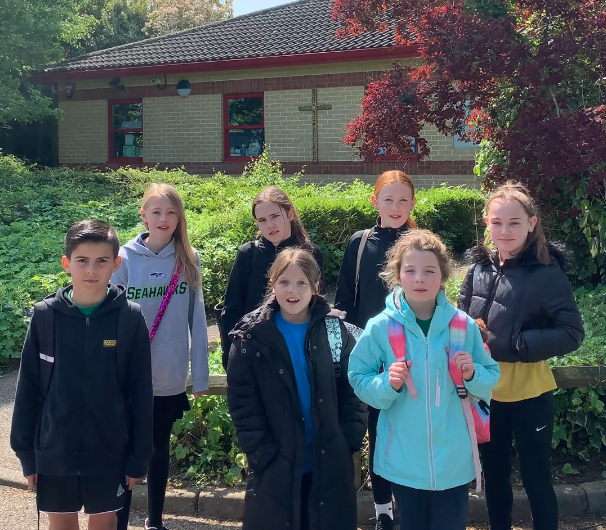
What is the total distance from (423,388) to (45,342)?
5.24ft

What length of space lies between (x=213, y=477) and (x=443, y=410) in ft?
6.89

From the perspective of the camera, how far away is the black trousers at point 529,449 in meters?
3.32

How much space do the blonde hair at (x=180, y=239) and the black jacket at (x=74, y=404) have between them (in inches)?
28.4

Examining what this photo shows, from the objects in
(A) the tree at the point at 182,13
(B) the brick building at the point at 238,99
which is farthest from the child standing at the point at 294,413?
(A) the tree at the point at 182,13

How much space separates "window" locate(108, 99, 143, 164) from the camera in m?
19.5

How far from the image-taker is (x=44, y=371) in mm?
2986

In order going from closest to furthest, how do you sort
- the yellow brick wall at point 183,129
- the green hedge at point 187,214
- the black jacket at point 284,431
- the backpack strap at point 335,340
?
the black jacket at point 284,431
the backpack strap at point 335,340
the green hedge at point 187,214
the yellow brick wall at point 183,129

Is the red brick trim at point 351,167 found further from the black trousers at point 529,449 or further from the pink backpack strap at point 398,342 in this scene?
the pink backpack strap at point 398,342

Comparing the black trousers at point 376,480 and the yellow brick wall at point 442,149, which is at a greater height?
the yellow brick wall at point 442,149

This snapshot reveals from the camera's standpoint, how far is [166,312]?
370 cm

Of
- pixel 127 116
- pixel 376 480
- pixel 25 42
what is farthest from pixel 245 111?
pixel 376 480

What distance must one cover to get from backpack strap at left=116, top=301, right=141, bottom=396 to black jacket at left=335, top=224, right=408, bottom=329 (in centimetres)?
124

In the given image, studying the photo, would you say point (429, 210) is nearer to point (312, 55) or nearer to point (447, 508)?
point (312, 55)

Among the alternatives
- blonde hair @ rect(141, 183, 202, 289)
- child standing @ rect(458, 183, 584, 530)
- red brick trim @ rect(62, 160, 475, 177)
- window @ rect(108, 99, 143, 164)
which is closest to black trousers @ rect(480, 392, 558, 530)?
child standing @ rect(458, 183, 584, 530)
